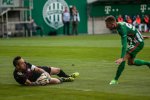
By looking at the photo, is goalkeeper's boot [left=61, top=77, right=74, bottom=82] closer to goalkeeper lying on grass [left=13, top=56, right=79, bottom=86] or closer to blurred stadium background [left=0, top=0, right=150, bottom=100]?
blurred stadium background [left=0, top=0, right=150, bottom=100]

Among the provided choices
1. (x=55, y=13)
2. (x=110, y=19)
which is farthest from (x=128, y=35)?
(x=55, y=13)

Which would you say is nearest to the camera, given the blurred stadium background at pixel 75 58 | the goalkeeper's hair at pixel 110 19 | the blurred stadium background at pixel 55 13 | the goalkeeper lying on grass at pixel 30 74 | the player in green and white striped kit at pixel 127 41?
the blurred stadium background at pixel 75 58

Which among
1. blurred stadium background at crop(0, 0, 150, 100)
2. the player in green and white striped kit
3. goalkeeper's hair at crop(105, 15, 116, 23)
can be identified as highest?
goalkeeper's hair at crop(105, 15, 116, 23)

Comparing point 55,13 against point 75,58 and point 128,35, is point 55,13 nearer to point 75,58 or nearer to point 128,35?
point 75,58

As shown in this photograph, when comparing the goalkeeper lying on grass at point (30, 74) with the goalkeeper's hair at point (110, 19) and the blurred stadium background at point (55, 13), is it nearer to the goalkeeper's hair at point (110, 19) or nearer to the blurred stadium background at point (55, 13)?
the goalkeeper's hair at point (110, 19)

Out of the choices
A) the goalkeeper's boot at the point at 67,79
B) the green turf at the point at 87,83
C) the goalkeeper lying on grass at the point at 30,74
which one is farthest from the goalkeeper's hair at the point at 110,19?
the goalkeeper's boot at the point at 67,79

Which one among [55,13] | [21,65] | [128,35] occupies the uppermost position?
[128,35]

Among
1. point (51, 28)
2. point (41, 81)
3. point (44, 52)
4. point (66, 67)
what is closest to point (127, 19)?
point (51, 28)

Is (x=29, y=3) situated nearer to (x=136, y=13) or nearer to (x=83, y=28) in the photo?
(x=83, y=28)

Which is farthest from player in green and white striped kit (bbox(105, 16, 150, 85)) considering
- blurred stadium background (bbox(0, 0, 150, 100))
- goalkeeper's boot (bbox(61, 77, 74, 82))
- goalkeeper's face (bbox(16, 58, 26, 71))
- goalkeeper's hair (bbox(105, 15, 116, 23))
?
goalkeeper's face (bbox(16, 58, 26, 71))

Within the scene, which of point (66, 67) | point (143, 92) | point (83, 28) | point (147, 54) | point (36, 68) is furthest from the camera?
point (83, 28)

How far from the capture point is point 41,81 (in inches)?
609

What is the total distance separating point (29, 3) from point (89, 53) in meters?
25.0

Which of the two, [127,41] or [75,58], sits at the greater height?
[127,41]
